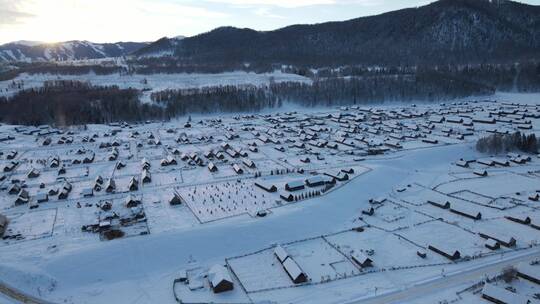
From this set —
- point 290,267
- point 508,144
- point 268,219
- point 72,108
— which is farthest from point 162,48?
point 290,267

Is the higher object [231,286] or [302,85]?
[302,85]

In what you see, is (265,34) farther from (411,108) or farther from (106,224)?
(106,224)

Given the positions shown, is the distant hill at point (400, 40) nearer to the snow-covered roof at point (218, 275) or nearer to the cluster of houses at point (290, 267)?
the cluster of houses at point (290, 267)

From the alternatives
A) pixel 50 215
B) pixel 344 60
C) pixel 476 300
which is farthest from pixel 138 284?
pixel 344 60

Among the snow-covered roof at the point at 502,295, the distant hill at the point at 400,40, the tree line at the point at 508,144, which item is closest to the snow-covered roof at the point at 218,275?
the snow-covered roof at the point at 502,295

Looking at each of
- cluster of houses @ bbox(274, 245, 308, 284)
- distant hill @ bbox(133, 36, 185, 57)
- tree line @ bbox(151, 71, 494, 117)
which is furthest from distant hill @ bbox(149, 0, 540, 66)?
cluster of houses @ bbox(274, 245, 308, 284)

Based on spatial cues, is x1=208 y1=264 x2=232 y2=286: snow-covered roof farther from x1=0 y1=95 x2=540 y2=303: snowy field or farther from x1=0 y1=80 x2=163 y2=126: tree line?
x1=0 y1=80 x2=163 y2=126: tree line

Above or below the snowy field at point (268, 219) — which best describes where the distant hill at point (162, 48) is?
above
